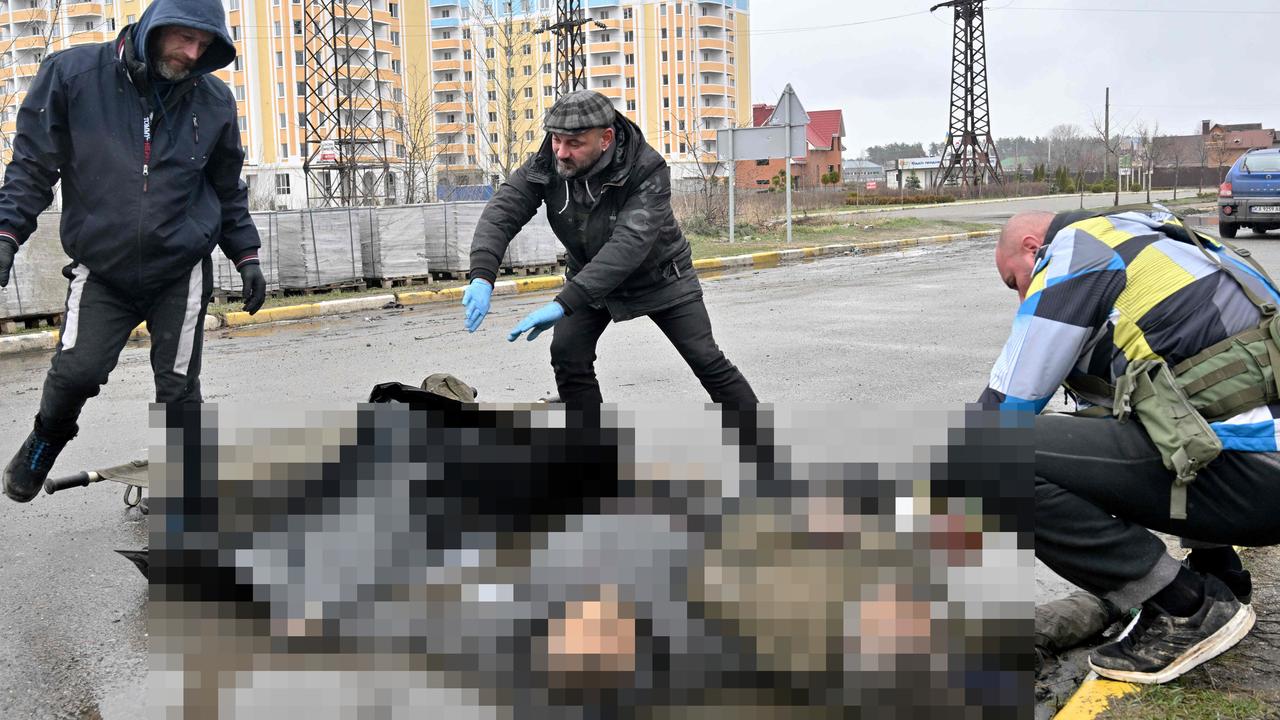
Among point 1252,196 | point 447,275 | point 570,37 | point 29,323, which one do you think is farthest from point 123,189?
point 570,37

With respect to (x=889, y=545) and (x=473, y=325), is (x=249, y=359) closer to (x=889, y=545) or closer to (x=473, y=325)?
(x=473, y=325)

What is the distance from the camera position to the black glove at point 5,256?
390cm

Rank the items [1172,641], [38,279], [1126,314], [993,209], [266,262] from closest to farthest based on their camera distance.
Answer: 1. [1126,314]
2. [1172,641]
3. [38,279]
4. [266,262]
5. [993,209]

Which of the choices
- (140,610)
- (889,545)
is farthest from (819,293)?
(889,545)

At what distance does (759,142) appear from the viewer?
65.8 feet

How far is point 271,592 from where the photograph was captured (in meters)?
2.15

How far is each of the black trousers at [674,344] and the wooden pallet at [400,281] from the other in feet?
34.6

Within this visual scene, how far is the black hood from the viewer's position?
3.83 m

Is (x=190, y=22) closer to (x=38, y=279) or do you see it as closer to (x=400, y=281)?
(x=38, y=279)

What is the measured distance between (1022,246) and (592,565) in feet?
4.90

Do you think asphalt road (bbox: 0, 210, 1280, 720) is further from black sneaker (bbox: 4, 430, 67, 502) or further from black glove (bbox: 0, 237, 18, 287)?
black glove (bbox: 0, 237, 18, 287)

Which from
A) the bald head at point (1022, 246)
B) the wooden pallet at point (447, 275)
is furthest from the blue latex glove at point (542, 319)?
the wooden pallet at point (447, 275)

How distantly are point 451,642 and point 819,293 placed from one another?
37.2ft

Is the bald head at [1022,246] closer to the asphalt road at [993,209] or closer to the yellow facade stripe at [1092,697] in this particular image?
the yellow facade stripe at [1092,697]
